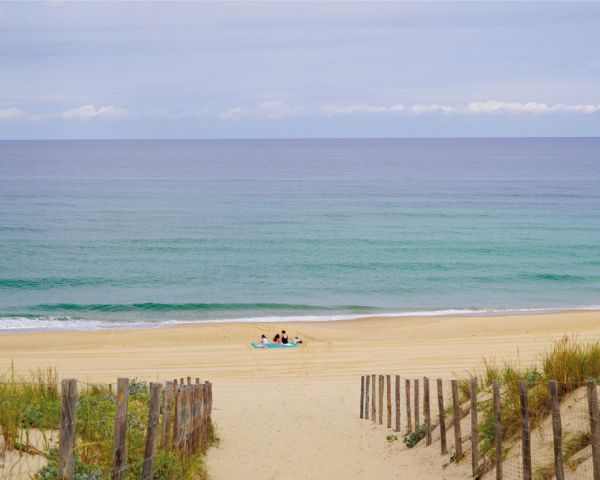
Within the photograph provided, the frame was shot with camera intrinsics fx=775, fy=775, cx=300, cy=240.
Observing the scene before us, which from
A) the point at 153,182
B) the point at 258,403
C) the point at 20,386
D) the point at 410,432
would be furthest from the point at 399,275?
the point at 153,182

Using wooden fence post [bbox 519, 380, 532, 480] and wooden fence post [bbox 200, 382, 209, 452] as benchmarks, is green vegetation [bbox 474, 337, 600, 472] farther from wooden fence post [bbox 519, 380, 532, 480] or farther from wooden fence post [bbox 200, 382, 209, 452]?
wooden fence post [bbox 200, 382, 209, 452]

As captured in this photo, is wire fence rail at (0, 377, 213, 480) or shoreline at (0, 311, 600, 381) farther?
shoreline at (0, 311, 600, 381)

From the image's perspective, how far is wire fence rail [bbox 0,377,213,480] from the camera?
742 cm

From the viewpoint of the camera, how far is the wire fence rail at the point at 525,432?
9133 millimetres

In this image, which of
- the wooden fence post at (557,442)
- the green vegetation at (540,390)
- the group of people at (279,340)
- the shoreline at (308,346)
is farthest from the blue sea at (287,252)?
the wooden fence post at (557,442)

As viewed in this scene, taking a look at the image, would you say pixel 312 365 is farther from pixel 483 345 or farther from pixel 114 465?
pixel 114 465

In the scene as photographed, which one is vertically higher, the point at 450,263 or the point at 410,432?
the point at 450,263

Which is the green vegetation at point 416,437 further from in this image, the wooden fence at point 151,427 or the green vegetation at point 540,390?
the wooden fence at point 151,427

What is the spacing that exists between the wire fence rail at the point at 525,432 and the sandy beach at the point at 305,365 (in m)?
0.49

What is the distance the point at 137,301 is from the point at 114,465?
3132 cm

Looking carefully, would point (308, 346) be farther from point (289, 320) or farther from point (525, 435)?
point (525, 435)

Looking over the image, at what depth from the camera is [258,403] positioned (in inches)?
765

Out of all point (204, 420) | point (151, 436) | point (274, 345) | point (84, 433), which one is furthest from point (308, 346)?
point (151, 436)

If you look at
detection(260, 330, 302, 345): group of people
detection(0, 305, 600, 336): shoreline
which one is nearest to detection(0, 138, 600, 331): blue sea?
detection(0, 305, 600, 336): shoreline
